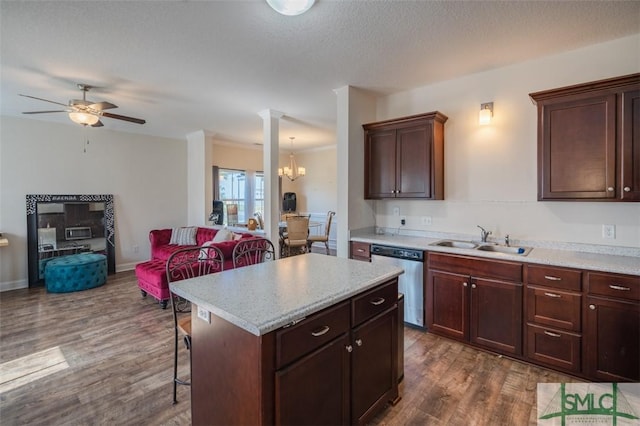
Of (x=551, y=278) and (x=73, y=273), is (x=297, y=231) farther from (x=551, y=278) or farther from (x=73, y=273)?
(x=551, y=278)

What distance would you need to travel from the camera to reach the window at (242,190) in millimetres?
7191

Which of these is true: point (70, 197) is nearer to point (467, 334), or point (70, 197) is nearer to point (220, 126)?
point (220, 126)

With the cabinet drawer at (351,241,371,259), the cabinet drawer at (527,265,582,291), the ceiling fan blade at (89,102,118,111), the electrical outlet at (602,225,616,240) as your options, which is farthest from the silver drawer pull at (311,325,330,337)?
the ceiling fan blade at (89,102,118,111)

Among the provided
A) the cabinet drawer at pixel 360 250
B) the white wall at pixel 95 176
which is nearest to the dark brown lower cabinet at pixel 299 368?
the cabinet drawer at pixel 360 250

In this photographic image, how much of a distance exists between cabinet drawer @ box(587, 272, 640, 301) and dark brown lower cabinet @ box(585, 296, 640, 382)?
46 millimetres

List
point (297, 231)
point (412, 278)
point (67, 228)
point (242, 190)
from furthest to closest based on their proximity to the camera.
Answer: point (242, 190)
point (297, 231)
point (67, 228)
point (412, 278)

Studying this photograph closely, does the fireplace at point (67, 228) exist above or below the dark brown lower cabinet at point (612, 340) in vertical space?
above

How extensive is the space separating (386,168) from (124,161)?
5.01m

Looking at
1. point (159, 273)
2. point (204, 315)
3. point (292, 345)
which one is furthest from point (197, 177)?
point (292, 345)

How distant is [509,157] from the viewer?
3008 mm

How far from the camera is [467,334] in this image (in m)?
2.74

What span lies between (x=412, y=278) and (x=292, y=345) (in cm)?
211

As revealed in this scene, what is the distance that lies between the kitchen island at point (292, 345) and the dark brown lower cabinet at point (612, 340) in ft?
4.97

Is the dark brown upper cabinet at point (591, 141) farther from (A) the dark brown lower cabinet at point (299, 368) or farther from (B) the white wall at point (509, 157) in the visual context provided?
(A) the dark brown lower cabinet at point (299, 368)
